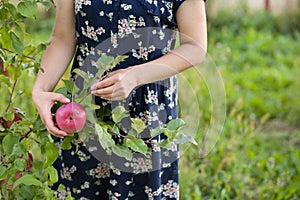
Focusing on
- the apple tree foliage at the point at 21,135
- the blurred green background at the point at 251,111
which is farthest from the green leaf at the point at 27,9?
the blurred green background at the point at 251,111

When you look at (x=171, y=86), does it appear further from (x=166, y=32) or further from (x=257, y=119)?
(x=257, y=119)

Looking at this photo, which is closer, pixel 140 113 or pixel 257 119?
pixel 140 113

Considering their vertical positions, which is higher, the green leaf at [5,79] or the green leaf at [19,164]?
the green leaf at [5,79]

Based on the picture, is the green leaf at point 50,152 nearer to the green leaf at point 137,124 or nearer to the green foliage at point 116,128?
the green foliage at point 116,128

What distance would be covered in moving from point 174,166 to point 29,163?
409mm

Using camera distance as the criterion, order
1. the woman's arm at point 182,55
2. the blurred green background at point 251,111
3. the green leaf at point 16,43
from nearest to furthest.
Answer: the woman's arm at point 182,55, the green leaf at point 16,43, the blurred green background at point 251,111

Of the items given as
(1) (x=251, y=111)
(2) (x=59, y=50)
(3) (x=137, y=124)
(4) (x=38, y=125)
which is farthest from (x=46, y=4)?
(1) (x=251, y=111)

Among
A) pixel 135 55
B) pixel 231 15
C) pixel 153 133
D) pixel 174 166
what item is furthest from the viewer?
pixel 231 15

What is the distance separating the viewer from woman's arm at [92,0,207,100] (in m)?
1.43

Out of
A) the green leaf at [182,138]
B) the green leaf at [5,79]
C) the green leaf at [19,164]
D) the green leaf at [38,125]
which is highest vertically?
the green leaf at [5,79]

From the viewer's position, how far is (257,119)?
4117mm

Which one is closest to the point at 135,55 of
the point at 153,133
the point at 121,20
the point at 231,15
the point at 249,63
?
the point at 121,20

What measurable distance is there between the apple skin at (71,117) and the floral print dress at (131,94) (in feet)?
0.89

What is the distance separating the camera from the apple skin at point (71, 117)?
4.40ft
